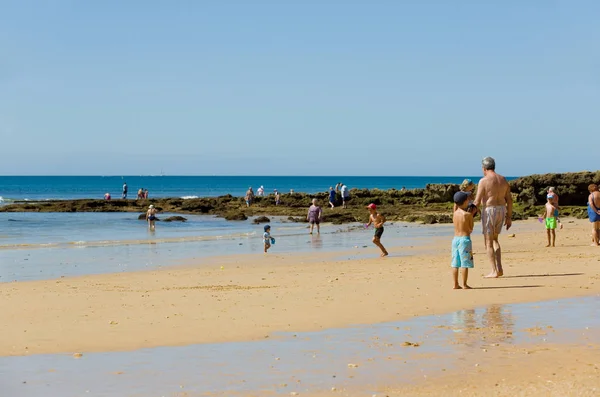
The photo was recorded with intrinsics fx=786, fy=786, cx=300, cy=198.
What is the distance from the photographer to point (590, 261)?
47.1 ft

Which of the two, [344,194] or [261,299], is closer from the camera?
[261,299]

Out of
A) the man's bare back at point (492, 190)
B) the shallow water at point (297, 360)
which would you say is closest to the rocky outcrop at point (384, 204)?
the man's bare back at point (492, 190)

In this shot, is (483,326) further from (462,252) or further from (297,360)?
(462,252)

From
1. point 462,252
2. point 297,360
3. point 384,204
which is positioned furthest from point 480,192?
point 384,204

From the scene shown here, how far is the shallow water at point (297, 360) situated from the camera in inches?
248

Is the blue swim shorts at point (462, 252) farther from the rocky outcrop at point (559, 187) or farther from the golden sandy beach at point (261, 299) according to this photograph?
the rocky outcrop at point (559, 187)

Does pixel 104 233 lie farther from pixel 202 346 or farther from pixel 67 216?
pixel 202 346

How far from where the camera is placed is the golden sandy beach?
8.30 metres

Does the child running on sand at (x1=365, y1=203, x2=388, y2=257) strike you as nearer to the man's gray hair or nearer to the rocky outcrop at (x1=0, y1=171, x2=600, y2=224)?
the man's gray hair

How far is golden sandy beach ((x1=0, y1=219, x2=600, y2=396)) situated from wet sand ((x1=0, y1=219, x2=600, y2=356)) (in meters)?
0.02

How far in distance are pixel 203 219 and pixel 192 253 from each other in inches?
826

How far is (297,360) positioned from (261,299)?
3.80 meters

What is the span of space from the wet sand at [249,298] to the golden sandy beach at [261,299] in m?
0.02

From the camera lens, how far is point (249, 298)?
36.2 ft
